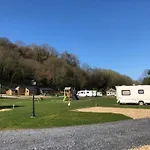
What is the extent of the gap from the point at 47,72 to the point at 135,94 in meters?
104

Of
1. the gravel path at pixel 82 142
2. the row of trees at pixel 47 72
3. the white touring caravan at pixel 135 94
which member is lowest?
the gravel path at pixel 82 142

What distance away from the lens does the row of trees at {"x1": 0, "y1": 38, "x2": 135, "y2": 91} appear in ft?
473

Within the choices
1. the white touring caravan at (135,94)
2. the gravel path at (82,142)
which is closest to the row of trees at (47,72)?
the white touring caravan at (135,94)

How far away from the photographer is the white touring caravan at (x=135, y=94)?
48.8 m

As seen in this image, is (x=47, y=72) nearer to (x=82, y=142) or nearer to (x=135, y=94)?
(x=135, y=94)

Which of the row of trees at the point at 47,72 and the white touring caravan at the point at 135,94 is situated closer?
the white touring caravan at the point at 135,94

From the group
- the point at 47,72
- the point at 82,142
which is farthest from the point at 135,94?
the point at 47,72

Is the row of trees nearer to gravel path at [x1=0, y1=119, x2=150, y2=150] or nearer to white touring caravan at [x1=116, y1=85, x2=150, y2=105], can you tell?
white touring caravan at [x1=116, y1=85, x2=150, y2=105]

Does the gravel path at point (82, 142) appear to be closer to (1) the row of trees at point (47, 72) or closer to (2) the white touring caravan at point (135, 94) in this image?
(2) the white touring caravan at point (135, 94)

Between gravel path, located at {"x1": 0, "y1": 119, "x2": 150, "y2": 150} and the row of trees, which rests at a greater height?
the row of trees

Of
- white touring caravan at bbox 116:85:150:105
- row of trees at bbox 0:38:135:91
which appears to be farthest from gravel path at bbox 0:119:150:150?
row of trees at bbox 0:38:135:91

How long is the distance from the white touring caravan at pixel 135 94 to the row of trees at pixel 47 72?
92.9 m

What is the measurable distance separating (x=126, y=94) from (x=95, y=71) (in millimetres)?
133476

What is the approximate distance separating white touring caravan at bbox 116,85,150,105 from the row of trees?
9294cm
